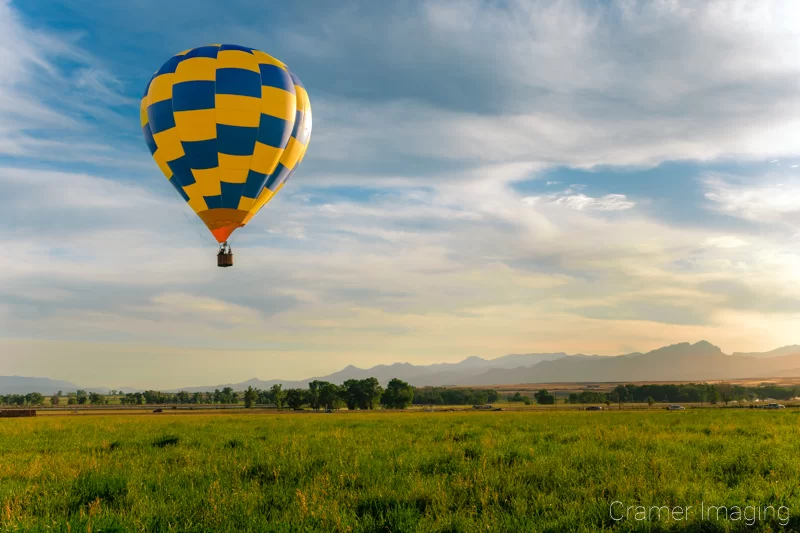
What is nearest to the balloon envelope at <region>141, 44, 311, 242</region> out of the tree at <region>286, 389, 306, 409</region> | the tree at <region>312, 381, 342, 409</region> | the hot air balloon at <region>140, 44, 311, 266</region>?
the hot air balloon at <region>140, 44, 311, 266</region>

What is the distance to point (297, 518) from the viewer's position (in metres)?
8.38

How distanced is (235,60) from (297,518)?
25400 mm

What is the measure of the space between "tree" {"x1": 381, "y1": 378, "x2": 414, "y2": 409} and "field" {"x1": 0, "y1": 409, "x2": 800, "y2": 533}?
15291cm

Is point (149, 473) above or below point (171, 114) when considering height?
below

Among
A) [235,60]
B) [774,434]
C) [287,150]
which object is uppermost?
[235,60]

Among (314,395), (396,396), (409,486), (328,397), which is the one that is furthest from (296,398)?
(409,486)

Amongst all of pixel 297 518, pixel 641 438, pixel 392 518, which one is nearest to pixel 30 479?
pixel 297 518

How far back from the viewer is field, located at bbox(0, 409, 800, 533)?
8234 millimetres

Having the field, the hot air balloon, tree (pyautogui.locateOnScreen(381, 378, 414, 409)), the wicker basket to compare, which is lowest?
tree (pyautogui.locateOnScreen(381, 378, 414, 409))

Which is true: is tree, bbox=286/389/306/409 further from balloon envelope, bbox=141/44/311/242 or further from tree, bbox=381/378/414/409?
balloon envelope, bbox=141/44/311/242

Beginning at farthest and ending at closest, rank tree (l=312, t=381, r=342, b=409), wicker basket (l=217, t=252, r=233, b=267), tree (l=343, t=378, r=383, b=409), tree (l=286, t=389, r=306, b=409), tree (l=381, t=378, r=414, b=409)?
tree (l=381, t=378, r=414, b=409) → tree (l=286, t=389, r=306, b=409) → tree (l=343, t=378, r=383, b=409) → tree (l=312, t=381, r=342, b=409) → wicker basket (l=217, t=252, r=233, b=267)

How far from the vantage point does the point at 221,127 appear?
1053 inches

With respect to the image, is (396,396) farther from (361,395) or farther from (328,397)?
(328,397)

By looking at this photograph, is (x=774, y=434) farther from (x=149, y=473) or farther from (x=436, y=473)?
(x=149, y=473)
